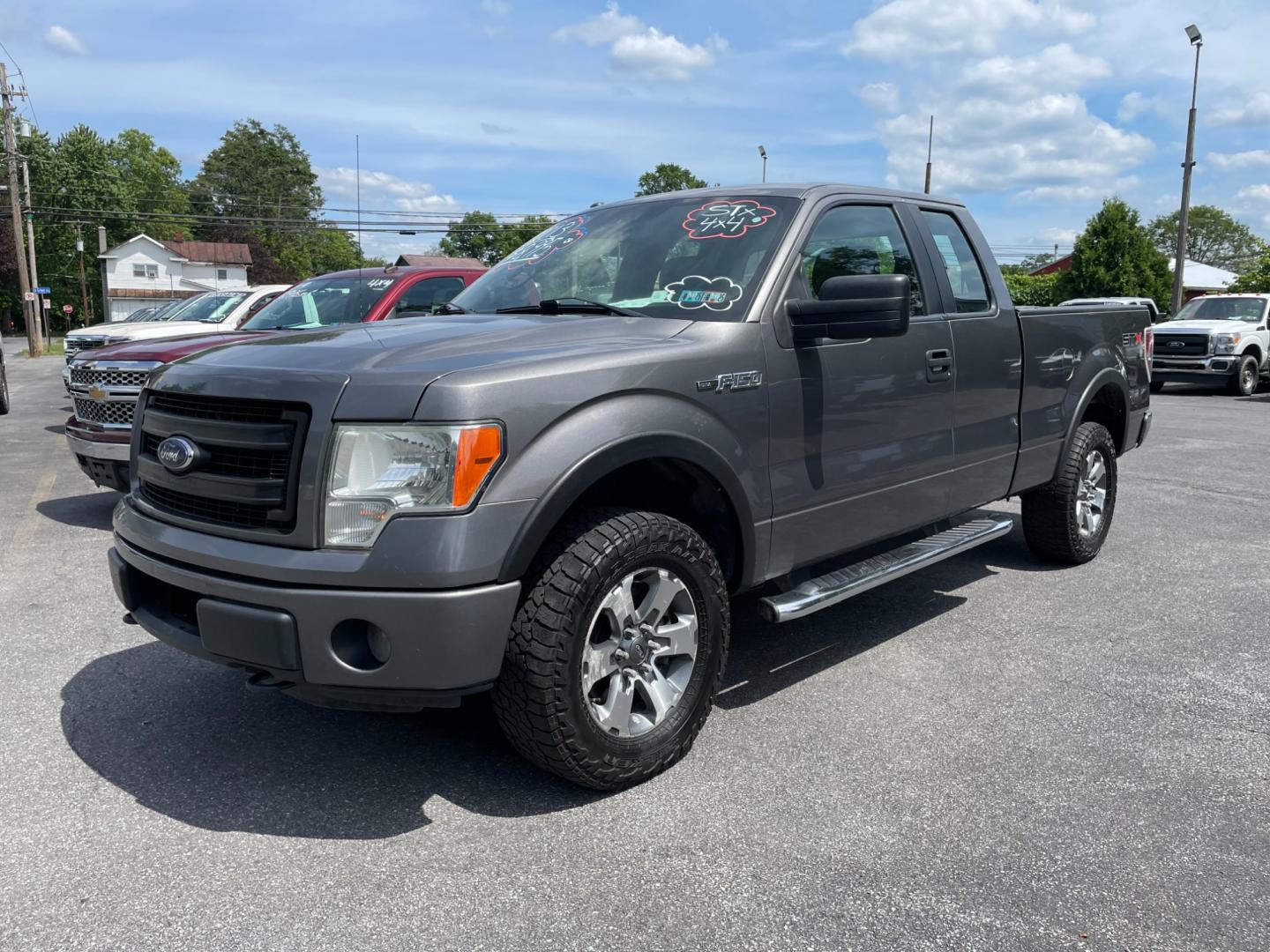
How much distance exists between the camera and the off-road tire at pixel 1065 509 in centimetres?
559

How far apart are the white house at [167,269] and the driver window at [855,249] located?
83.2 meters

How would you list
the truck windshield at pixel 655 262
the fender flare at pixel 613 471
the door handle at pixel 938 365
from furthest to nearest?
1. the door handle at pixel 938 365
2. the truck windshield at pixel 655 262
3. the fender flare at pixel 613 471

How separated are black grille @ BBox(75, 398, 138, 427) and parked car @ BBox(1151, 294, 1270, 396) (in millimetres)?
18810

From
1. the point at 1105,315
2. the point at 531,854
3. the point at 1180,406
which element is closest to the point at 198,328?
the point at 1105,315

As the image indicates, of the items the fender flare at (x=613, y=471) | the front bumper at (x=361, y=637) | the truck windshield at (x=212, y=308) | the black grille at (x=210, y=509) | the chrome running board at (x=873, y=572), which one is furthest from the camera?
the truck windshield at (x=212, y=308)

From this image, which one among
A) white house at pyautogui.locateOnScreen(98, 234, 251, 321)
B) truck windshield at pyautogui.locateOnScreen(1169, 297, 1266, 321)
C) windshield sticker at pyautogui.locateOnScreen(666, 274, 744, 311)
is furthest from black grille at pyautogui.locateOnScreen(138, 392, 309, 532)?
white house at pyautogui.locateOnScreen(98, 234, 251, 321)

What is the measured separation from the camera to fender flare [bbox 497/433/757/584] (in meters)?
2.79

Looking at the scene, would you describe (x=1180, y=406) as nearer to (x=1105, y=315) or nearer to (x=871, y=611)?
(x=1105, y=315)

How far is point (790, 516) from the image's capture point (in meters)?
3.67

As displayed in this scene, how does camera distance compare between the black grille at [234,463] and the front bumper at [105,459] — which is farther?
the front bumper at [105,459]

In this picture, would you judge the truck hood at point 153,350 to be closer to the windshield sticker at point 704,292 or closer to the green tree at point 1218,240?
the windshield sticker at point 704,292

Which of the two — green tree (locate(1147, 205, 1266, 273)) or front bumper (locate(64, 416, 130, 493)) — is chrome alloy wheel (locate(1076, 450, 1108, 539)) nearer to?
front bumper (locate(64, 416, 130, 493))

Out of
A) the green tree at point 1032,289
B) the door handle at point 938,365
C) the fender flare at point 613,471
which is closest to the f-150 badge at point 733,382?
the fender flare at point 613,471

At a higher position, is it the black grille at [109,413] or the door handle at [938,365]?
the door handle at [938,365]
